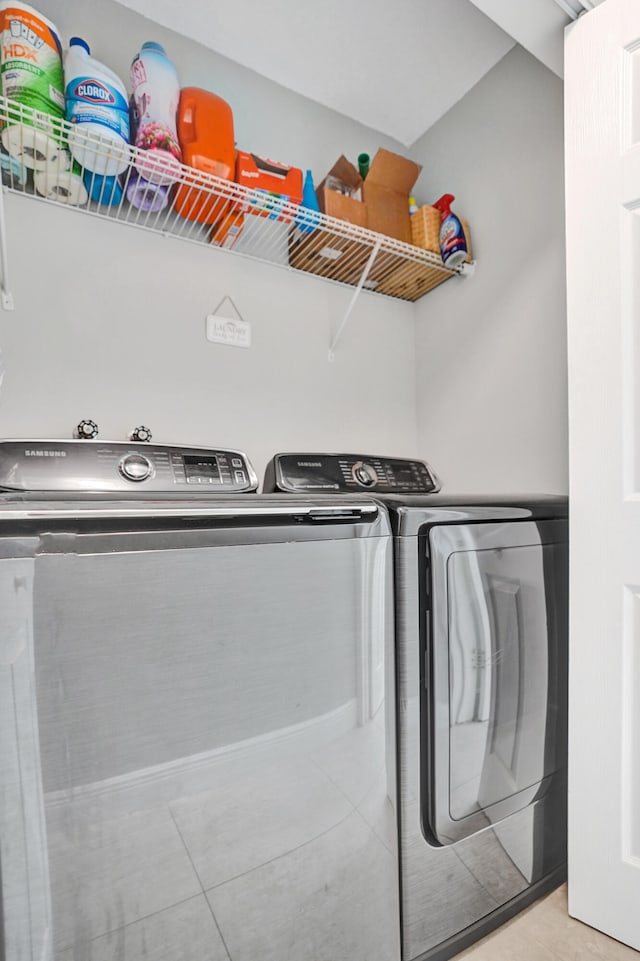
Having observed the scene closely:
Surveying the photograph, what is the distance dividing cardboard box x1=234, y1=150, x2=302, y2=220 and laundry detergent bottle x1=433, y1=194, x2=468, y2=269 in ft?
1.86

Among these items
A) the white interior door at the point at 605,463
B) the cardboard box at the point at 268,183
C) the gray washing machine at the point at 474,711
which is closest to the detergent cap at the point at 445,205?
the cardboard box at the point at 268,183

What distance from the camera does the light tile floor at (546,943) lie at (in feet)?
3.55

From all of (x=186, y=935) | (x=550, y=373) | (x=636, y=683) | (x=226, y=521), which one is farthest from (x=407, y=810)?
(x=550, y=373)

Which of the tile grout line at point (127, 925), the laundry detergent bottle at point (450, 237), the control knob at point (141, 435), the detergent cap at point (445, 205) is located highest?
the detergent cap at point (445, 205)

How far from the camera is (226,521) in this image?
860mm

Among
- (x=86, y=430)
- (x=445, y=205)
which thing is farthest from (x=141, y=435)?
(x=445, y=205)

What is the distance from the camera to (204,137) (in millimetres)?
1534

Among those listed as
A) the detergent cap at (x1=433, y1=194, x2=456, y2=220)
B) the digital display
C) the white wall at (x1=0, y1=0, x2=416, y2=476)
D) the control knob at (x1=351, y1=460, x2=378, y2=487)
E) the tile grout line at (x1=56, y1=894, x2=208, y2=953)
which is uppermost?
the detergent cap at (x1=433, y1=194, x2=456, y2=220)

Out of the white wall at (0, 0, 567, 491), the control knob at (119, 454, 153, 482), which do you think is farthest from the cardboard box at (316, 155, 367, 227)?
the control knob at (119, 454, 153, 482)

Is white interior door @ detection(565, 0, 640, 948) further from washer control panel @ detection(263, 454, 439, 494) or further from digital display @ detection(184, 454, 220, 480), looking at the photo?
digital display @ detection(184, 454, 220, 480)

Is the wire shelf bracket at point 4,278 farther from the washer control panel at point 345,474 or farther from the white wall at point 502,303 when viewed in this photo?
the white wall at point 502,303

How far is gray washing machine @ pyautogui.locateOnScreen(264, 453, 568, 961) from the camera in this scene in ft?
3.37

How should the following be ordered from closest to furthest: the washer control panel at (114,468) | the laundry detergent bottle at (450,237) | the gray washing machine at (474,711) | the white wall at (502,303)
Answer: the gray washing machine at (474,711) < the washer control panel at (114,468) < the white wall at (502,303) < the laundry detergent bottle at (450,237)

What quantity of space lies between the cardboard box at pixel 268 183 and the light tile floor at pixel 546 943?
1.99 meters
